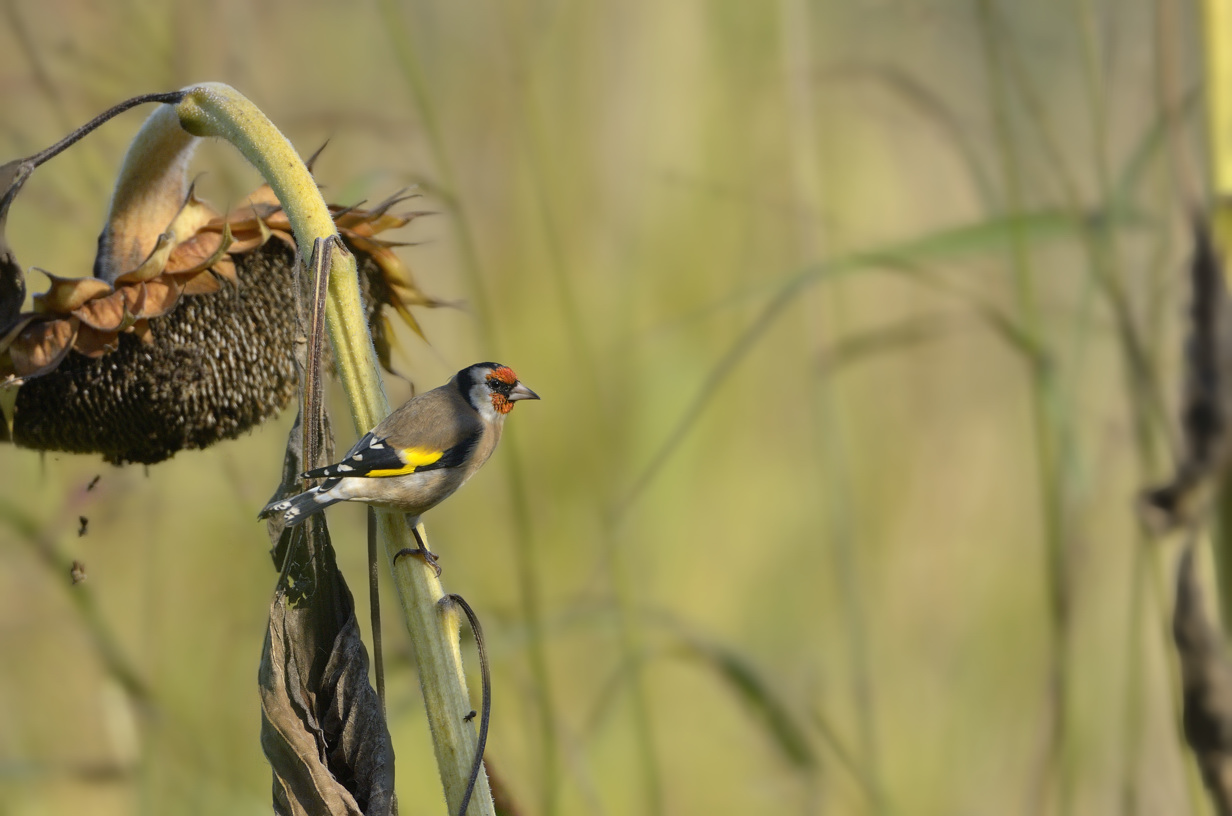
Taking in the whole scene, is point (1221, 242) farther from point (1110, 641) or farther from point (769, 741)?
point (1110, 641)

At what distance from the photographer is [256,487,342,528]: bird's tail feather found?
1204 millimetres

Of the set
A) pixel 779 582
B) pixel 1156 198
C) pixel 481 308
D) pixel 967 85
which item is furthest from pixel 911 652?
pixel 967 85

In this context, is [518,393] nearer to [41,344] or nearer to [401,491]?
[401,491]

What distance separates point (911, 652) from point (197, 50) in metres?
3.00

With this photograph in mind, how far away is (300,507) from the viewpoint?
1204 mm

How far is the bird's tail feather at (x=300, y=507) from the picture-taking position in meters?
1.20

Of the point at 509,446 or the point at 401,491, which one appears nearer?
the point at 401,491

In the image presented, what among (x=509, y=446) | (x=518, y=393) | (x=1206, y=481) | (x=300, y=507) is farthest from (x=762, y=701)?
(x=300, y=507)

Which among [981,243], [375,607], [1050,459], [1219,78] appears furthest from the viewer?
[1050,459]

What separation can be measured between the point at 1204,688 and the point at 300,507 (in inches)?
39.5

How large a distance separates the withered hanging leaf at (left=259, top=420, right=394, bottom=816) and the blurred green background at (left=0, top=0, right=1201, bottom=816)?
1.04m

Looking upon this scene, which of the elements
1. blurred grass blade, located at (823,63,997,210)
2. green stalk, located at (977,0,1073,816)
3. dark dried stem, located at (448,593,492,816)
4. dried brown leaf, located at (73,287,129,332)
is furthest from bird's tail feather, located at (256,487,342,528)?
blurred grass blade, located at (823,63,997,210)

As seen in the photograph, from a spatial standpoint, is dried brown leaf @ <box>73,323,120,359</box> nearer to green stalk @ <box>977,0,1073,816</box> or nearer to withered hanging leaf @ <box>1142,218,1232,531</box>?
withered hanging leaf @ <box>1142,218,1232,531</box>

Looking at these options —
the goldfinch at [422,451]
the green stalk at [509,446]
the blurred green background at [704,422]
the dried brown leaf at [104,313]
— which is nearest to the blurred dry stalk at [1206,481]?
the blurred green background at [704,422]
